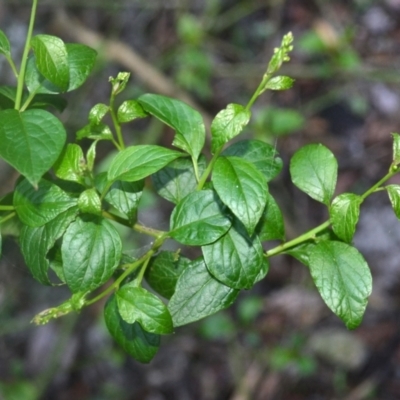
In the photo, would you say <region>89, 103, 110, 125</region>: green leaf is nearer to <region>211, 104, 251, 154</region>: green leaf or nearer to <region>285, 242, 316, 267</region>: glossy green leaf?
<region>211, 104, 251, 154</region>: green leaf

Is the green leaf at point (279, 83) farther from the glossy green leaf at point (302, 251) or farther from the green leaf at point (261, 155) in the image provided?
the glossy green leaf at point (302, 251)


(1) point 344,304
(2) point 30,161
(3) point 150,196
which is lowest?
(3) point 150,196

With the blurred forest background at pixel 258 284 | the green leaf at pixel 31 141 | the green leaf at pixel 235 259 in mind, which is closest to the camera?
the green leaf at pixel 31 141

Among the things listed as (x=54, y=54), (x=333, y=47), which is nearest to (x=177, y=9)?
(x=333, y=47)

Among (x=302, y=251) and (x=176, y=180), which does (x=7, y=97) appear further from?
(x=302, y=251)

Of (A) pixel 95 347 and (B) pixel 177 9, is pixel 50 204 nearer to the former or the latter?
(A) pixel 95 347

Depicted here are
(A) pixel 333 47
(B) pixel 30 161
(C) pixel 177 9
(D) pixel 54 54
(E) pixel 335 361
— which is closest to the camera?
(B) pixel 30 161

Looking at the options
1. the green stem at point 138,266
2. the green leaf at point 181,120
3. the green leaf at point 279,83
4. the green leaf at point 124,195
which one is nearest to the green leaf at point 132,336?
the green stem at point 138,266
